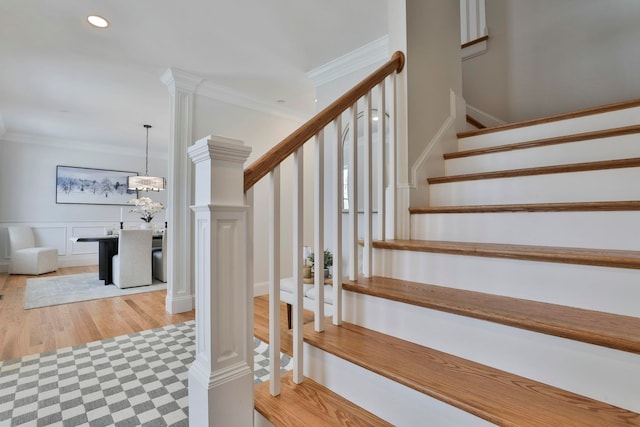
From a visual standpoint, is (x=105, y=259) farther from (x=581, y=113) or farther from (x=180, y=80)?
(x=581, y=113)

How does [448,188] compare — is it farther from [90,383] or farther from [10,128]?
[10,128]

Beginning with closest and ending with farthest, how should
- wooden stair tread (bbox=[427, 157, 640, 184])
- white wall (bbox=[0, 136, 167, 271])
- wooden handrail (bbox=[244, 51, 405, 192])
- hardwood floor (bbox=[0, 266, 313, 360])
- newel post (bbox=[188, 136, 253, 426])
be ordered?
newel post (bbox=[188, 136, 253, 426]) < wooden handrail (bbox=[244, 51, 405, 192]) < wooden stair tread (bbox=[427, 157, 640, 184]) < hardwood floor (bbox=[0, 266, 313, 360]) < white wall (bbox=[0, 136, 167, 271])

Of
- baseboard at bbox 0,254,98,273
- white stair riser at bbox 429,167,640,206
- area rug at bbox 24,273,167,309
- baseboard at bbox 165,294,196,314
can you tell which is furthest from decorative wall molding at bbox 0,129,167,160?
white stair riser at bbox 429,167,640,206

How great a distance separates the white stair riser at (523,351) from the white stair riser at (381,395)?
0.22 metres

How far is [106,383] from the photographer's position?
1854 millimetres

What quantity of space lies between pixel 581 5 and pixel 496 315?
118 inches

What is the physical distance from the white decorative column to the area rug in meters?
1.27

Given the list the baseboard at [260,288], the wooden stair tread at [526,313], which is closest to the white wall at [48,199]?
the baseboard at [260,288]

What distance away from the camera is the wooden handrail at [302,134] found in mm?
1047

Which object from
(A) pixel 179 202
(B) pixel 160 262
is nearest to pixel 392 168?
(A) pixel 179 202

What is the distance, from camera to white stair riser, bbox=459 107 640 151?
5.12 feet

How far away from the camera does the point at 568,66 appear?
2.54m

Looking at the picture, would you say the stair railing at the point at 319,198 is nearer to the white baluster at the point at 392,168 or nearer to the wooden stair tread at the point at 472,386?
the white baluster at the point at 392,168

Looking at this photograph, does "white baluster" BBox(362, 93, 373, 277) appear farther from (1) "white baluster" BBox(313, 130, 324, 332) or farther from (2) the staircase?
(1) "white baluster" BBox(313, 130, 324, 332)
